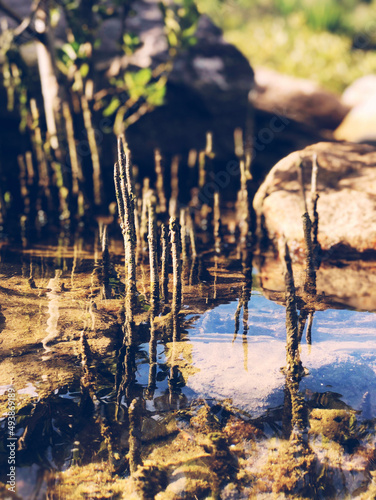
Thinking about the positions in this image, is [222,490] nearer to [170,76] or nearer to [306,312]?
[306,312]

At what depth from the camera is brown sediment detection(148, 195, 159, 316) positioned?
3100 millimetres

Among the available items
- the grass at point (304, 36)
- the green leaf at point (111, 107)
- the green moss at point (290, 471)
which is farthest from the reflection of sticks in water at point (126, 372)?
the grass at point (304, 36)

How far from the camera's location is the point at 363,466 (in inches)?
82.1

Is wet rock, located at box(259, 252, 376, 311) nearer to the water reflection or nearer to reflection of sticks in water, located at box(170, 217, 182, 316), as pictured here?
reflection of sticks in water, located at box(170, 217, 182, 316)

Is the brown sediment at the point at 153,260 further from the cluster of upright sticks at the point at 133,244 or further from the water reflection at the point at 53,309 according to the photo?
→ the water reflection at the point at 53,309

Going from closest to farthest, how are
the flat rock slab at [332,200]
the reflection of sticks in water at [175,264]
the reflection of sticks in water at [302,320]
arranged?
the reflection of sticks in water at [302,320] → the reflection of sticks in water at [175,264] → the flat rock slab at [332,200]

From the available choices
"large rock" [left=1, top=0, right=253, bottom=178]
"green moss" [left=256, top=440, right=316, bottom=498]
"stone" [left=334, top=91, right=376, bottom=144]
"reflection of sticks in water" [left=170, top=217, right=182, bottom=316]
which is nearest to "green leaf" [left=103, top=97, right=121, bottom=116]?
"large rock" [left=1, top=0, right=253, bottom=178]

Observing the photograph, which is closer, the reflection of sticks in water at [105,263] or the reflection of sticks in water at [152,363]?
the reflection of sticks in water at [152,363]

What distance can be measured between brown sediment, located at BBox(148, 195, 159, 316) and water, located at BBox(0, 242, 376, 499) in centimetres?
10

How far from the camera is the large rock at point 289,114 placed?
7938 mm

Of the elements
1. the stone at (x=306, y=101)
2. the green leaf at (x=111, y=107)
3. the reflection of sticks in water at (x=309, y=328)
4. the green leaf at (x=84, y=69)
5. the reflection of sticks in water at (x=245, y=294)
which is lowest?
the reflection of sticks in water at (x=309, y=328)

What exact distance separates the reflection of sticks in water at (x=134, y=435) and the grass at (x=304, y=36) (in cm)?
1184

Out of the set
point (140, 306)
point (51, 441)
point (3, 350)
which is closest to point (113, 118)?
point (140, 306)

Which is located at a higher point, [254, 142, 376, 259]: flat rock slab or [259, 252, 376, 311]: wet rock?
[254, 142, 376, 259]: flat rock slab
